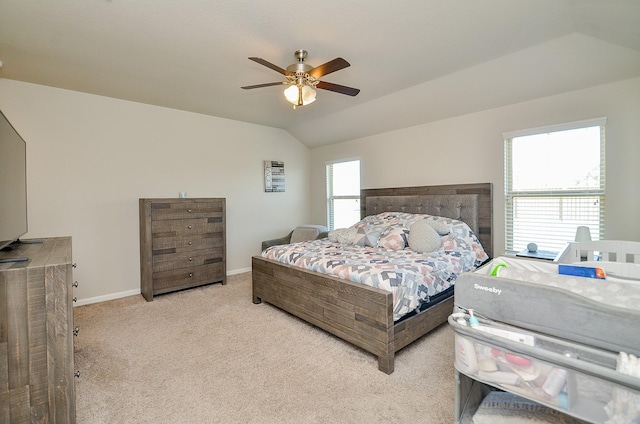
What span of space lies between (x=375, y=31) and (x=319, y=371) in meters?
2.61

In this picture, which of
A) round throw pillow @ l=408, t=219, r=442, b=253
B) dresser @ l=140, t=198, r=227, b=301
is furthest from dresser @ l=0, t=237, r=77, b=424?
round throw pillow @ l=408, t=219, r=442, b=253

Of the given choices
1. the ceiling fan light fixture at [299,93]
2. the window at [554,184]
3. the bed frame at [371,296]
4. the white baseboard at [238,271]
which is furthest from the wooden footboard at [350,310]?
the white baseboard at [238,271]

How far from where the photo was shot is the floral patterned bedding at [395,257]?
89.4 inches

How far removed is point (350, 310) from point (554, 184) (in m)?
2.61

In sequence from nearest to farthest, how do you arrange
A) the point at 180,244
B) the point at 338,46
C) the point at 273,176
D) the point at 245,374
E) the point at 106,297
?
the point at 245,374 < the point at 338,46 < the point at 106,297 < the point at 180,244 < the point at 273,176

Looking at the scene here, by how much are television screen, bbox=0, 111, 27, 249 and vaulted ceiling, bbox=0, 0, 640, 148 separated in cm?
89

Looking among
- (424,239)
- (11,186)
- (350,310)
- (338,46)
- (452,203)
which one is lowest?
(350,310)

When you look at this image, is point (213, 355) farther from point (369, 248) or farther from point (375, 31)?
point (375, 31)

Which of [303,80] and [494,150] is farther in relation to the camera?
[494,150]

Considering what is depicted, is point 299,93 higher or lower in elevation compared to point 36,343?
higher

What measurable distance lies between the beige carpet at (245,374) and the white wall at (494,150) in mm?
2053

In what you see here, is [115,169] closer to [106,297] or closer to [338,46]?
[106,297]

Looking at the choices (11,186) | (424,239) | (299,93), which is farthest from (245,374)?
(299,93)

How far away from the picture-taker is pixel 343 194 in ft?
17.6
